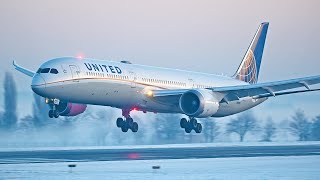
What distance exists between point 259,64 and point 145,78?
67.1 ft

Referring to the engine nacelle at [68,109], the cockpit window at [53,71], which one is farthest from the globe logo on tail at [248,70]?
the cockpit window at [53,71]

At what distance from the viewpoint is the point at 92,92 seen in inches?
2042

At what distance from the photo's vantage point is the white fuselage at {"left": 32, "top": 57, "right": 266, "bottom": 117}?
5003cm

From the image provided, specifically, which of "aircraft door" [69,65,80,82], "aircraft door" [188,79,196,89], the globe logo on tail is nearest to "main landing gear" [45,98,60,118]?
"aircraft door" [69,65,80,82]

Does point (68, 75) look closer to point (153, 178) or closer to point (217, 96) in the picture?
point (217, 96)

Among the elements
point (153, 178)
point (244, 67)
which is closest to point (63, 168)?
point (153, 178)

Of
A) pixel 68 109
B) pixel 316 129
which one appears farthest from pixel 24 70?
pixel 316 129

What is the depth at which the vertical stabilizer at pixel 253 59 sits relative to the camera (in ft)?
232

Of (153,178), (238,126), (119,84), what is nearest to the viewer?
(153,178)

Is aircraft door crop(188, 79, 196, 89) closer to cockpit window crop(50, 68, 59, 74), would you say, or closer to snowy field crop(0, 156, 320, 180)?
cockpit window crop(50, 68, 59, 74)

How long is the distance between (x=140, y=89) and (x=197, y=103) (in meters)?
4.21

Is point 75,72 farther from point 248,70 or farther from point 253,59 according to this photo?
point 253,59

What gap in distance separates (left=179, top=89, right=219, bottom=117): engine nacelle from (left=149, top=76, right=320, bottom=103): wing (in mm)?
614

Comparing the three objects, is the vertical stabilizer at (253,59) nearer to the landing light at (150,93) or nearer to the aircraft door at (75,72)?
the landing light at (150,93)
